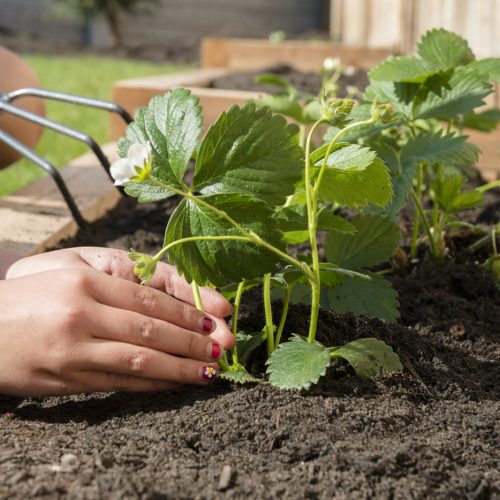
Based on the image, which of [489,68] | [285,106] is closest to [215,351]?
[489,68]

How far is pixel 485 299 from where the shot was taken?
4.97ft

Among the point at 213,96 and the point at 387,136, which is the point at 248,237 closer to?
the point at 387,136

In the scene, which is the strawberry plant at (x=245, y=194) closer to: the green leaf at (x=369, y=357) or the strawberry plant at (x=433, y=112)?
the green leaf at (x=369, y=357)

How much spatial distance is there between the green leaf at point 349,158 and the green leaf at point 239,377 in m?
0.30

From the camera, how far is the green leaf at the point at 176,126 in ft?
3.45

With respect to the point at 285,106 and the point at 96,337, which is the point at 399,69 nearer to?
the point at 285,106

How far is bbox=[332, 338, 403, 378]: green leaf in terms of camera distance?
105 centimetres

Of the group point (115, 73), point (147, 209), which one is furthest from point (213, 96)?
point (115, 73)

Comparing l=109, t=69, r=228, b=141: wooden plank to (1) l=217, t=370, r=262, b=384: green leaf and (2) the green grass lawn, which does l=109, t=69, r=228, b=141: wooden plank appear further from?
(1) l=217, t=370, r=262, b=384: green leaf

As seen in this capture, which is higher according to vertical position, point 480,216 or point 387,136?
point 387,136

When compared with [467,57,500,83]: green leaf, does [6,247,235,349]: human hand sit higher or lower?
lower

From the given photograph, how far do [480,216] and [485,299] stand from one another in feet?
2.30

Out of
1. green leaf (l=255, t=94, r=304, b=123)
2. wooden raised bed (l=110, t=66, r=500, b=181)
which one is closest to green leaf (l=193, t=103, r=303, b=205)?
green leaf (l=255, t=94, r=304, b=123)

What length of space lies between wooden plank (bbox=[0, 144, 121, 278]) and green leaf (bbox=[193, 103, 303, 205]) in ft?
1.80
